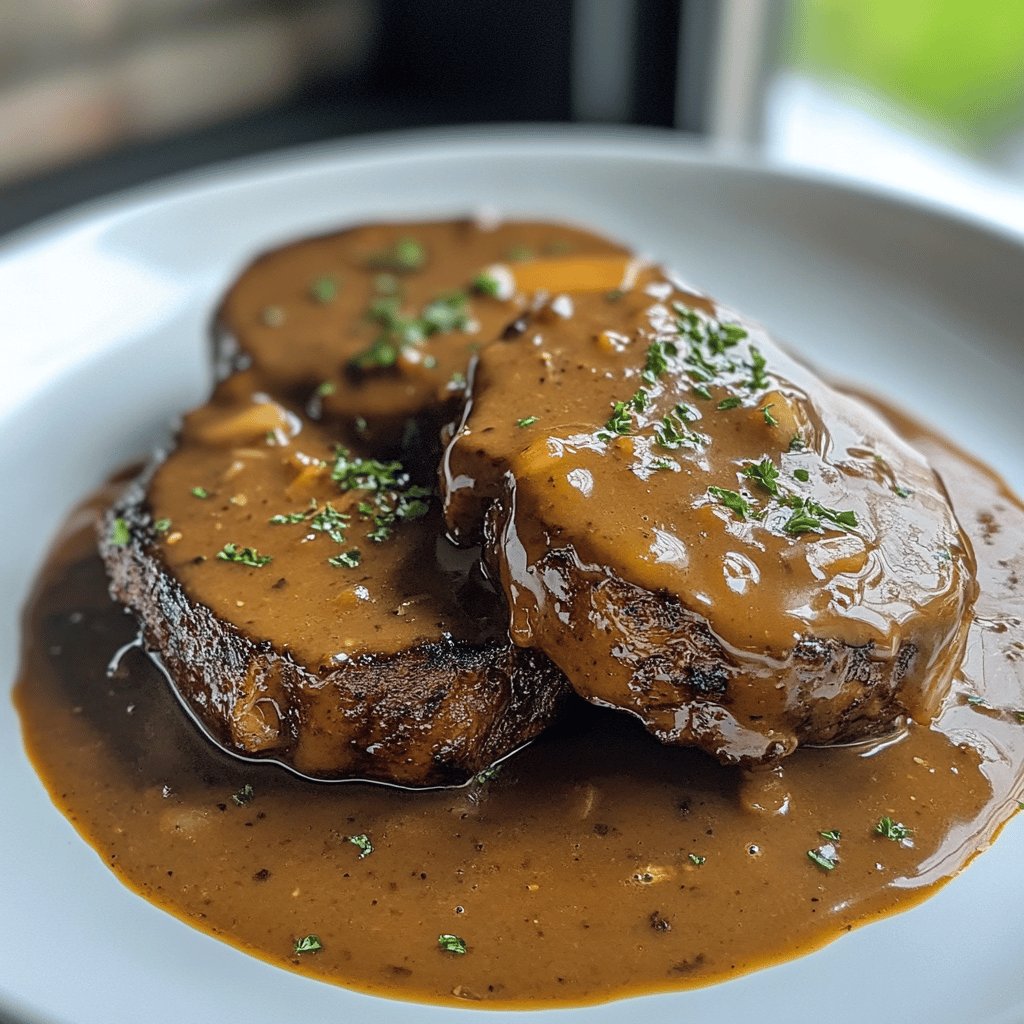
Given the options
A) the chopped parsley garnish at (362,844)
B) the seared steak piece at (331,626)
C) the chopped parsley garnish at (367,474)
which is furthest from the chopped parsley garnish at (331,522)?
the chopped parsley garnish at (362,844)

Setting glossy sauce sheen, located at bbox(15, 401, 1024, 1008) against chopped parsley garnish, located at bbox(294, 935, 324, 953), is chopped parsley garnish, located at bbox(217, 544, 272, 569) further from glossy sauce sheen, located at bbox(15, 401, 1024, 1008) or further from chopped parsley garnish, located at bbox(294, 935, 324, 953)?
chopped parsley garnish, located at bbox(294, 935, 324, 953)

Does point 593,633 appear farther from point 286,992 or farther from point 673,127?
point 673,127

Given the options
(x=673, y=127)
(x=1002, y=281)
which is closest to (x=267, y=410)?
(x=1002, y=281)

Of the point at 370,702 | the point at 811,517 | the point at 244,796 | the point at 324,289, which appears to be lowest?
the point at 244,796

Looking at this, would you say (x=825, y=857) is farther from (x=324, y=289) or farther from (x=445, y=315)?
(x=324, y=289)

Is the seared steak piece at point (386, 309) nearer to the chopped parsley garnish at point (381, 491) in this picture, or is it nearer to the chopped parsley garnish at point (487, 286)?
the chopped parsley garnish at point (487, 286)

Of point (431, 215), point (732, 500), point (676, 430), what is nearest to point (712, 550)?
point (732, 500)
